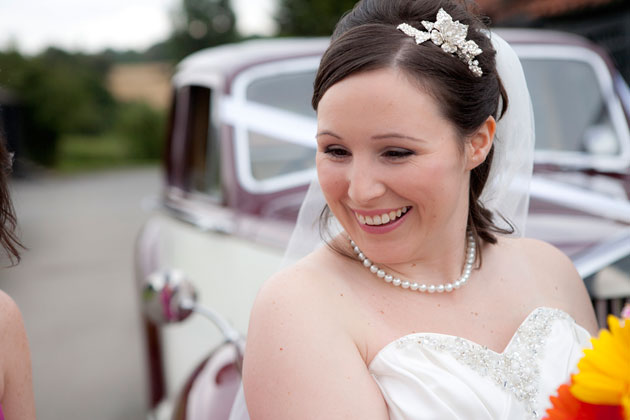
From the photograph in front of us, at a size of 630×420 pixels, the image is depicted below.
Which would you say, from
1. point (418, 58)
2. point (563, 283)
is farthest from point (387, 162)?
point (563, 283)

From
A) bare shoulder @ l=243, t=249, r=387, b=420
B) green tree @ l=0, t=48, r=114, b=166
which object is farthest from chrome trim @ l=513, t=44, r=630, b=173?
green tree @ l=0, t=48, r=114, b=166

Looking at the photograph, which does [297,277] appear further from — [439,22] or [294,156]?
[294,156]

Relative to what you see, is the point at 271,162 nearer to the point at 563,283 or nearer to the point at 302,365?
the point at 563,283

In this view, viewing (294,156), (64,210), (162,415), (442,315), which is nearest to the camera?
(442,315)

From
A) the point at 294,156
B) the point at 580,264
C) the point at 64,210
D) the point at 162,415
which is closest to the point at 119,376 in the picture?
the point at 162,415

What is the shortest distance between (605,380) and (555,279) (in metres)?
0.79

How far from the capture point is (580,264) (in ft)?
6.32

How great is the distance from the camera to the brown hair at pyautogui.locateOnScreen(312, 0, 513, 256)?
133cm

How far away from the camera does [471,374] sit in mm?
1358

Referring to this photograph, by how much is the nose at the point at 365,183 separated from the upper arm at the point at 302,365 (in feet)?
0.68

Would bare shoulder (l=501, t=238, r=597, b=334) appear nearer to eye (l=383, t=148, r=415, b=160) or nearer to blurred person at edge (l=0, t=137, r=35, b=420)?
eye (l=383, t=148, r=415, b=160)

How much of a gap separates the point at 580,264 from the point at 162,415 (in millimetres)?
2254

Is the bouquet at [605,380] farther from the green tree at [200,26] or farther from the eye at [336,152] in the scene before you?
the green tree at [200,26]

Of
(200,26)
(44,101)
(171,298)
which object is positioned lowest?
(44,101)
